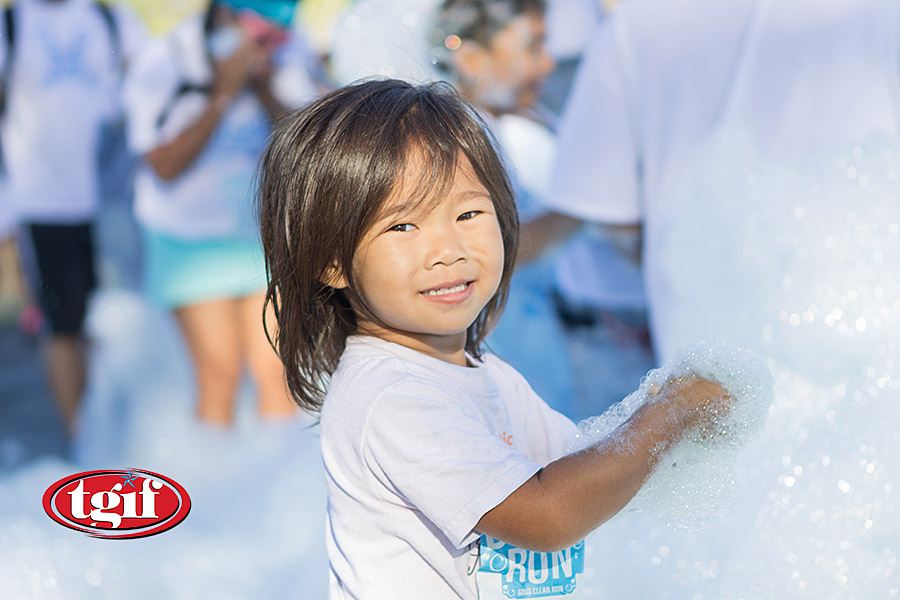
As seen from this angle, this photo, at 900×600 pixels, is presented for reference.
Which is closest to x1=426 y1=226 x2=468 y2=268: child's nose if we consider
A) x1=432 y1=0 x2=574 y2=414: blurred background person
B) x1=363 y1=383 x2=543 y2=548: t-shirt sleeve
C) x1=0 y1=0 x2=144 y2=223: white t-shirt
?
x1=363 y1=383 x2=543 y2=548: t-shirt sleeve

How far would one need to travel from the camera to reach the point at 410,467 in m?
0.95

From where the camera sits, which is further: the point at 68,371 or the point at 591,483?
the point at 68,371

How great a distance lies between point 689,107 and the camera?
1823mm

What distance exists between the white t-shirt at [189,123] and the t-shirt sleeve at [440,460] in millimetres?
1710

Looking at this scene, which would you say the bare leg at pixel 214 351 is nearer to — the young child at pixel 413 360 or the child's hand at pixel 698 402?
the young child at pixel 413 360

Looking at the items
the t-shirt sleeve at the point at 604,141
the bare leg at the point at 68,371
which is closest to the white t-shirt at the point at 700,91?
the t-shirt sleeve at the point at 604,141

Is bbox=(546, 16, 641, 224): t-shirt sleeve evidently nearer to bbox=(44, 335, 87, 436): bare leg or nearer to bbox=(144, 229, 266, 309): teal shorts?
bbox=(144, 229, 266, 309): teal shorts

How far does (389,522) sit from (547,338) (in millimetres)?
1607

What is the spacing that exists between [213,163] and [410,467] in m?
1.81

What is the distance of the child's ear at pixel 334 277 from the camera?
1.07 m

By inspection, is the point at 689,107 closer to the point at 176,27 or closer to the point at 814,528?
the point at 814,528

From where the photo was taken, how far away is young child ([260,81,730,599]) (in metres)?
0.94

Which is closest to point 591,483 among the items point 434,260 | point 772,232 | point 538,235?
point 434,260

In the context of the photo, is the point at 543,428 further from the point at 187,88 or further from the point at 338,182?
the point at 187,88
